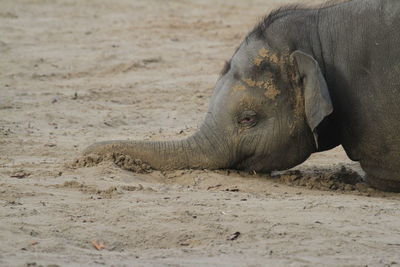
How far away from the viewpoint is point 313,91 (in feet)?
25.2

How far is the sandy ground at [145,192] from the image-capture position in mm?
5914

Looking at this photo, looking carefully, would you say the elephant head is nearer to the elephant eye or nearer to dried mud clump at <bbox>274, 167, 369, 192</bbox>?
the elephant eye

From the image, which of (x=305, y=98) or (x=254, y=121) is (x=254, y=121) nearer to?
(x=254, y=121)

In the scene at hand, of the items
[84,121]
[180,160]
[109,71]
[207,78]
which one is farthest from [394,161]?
[109,71]

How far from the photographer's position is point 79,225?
631 cm

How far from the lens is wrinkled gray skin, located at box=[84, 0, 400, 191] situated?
7.79 metres

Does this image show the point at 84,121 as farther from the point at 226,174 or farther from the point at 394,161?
the point at 394,161

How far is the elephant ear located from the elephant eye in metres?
0.47

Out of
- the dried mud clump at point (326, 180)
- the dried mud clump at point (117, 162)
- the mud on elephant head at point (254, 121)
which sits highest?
the mud on elephant head at point (254, 121)

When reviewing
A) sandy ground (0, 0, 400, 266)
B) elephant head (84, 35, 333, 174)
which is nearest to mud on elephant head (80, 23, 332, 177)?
elephant head (84, 35, 333, 174)

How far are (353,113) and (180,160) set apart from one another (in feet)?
4.58

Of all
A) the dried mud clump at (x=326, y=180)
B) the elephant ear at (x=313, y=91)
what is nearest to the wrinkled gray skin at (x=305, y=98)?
the elephant ear at (x=313, y=91)

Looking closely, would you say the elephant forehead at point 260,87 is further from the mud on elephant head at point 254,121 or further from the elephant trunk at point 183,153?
the elephant trunk at point 183,153

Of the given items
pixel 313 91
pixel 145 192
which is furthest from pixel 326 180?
pixel 145 192
